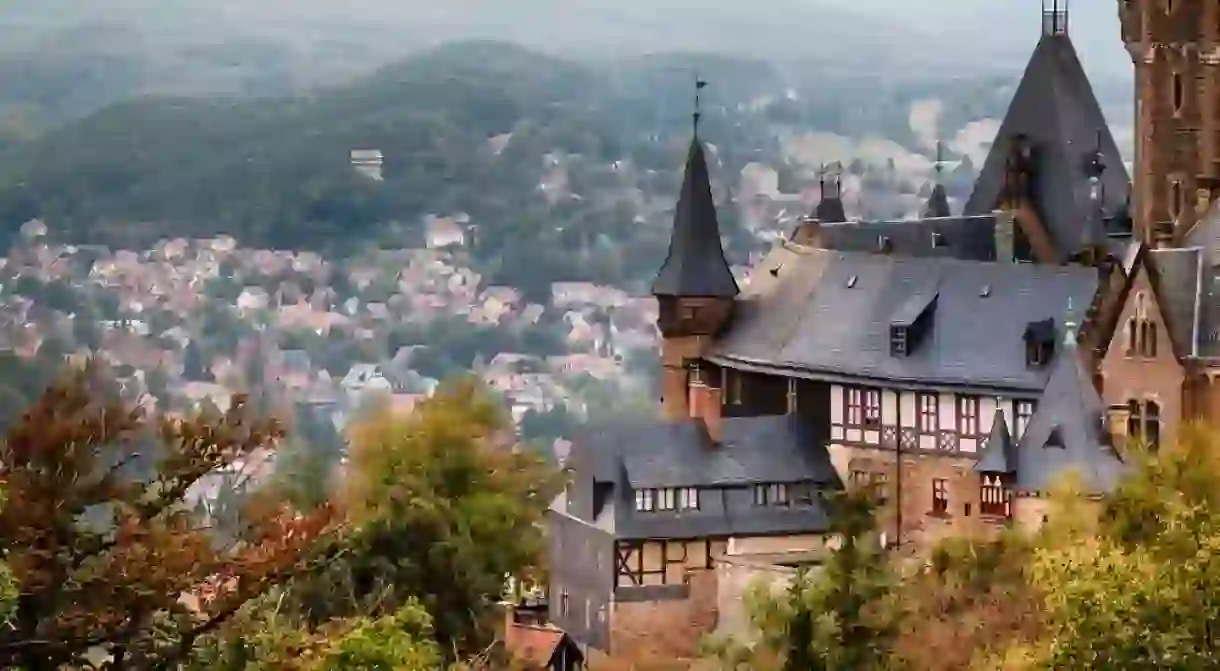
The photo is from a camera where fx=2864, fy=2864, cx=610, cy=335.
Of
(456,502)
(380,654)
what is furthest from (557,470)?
(380,654)

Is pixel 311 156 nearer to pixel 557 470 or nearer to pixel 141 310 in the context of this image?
pixel 141 310

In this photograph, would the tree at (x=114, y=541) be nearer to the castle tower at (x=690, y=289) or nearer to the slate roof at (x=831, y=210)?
the castle tower at (x=690, y=289)

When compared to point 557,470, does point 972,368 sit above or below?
above

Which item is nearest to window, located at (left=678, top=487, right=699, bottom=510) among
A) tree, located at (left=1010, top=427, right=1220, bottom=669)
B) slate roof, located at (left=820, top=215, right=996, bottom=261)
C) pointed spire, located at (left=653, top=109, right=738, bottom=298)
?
pointed spire, located at (left=653, top=109, right=738, bottom=298)

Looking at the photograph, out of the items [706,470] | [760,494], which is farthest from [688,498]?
[760,494]

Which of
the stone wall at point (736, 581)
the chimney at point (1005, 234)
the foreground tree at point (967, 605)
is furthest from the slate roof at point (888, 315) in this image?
the foreground tree at point (967, 605)
